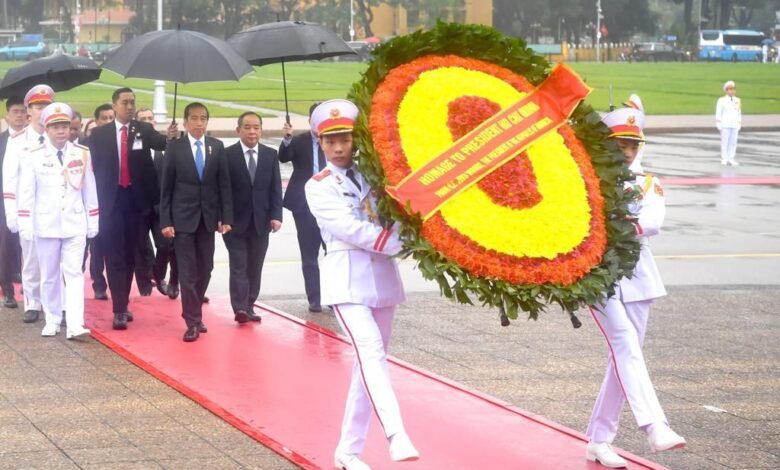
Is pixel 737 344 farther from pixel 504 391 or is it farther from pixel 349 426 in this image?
pixel 349 426

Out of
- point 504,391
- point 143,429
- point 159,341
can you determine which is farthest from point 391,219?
point 159,341

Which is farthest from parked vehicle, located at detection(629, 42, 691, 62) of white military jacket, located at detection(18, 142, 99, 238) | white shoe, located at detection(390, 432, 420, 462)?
white shoe, located at detection(390, 432, 420, 462)

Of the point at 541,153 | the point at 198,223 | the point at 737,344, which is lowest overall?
the point at 737,344

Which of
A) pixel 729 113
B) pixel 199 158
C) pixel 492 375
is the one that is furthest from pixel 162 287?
pixel 729 113

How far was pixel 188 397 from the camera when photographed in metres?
8.16

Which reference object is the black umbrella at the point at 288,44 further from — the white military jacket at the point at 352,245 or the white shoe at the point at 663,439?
the white shoe at the point at 663,439

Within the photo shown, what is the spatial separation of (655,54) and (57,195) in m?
97.3

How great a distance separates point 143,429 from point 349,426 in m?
1.52

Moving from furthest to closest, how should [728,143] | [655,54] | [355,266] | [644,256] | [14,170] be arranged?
[655,54] → [728,143] → [14,170] → [644,256] → [355,266]

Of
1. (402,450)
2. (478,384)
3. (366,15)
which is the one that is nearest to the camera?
(402,450)

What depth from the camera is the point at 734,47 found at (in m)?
102

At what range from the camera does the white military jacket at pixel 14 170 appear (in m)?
10.5

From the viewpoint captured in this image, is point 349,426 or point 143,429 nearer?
point 349,426

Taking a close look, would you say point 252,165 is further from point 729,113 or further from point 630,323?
point 729,113
